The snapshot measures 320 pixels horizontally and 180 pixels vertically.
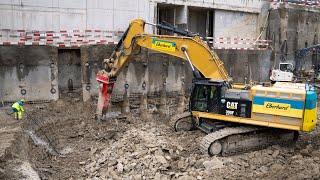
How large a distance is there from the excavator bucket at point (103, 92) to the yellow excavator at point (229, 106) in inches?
5.8

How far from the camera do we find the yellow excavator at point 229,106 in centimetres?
Answer: 978

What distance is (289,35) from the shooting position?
742 inches

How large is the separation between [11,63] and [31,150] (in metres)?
4.08

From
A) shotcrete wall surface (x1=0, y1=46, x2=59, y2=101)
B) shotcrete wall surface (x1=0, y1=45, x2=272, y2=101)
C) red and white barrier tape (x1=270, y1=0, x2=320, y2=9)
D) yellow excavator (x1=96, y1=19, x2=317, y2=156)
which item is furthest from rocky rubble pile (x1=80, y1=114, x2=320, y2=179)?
red and white barrier tape (x1=270, y1=0, x2=320, y2=9)

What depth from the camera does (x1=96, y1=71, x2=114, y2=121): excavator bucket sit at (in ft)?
40.1

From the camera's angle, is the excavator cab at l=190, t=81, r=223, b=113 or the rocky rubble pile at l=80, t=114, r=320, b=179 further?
the excavator cab at l=190, t=81, r=223, b=113

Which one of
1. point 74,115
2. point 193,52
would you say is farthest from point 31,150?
point 193,52

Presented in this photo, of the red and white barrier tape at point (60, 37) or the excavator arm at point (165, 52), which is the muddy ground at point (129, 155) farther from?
the red and white barrier tape at point (60, 37)

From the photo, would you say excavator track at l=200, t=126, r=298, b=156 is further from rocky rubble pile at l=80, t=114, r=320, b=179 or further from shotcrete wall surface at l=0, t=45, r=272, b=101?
shotcrete wall surface at l=0, t=45, r=272, b=101

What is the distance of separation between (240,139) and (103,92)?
4.75m

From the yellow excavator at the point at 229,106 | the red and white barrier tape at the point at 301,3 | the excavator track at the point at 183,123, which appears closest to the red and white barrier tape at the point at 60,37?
the yellow excavator at the point at 229,106

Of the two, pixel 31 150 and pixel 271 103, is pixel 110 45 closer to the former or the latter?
pixel 31 150

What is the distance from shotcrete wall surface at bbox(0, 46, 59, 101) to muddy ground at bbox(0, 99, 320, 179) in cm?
55

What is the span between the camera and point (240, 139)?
33.4 feet
